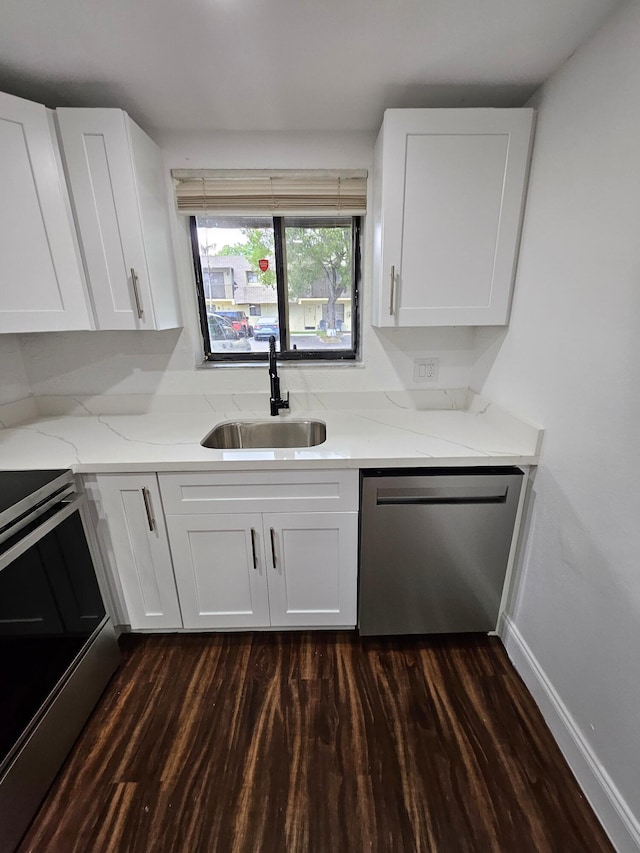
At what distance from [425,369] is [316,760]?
5.73 ft

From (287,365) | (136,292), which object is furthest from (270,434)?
(136,292)

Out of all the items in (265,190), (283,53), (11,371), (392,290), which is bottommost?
(11,371)

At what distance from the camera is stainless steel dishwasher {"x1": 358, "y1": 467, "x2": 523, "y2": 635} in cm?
135

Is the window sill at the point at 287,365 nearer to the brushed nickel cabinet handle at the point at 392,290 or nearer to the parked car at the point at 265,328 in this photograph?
the parked car at the point at 265,328

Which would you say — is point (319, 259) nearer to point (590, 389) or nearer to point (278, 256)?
point (278, 256)

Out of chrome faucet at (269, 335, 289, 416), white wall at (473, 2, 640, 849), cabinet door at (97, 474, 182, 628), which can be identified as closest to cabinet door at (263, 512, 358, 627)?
cabinet door at (97, 474, 182, 628)

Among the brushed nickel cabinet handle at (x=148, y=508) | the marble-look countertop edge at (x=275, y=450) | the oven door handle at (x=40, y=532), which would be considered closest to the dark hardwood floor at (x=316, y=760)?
the brushed nickel cabinet handle at (x=148, y=508)

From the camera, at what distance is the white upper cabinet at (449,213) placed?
1332 millimetres

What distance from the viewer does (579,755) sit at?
3.64 feet

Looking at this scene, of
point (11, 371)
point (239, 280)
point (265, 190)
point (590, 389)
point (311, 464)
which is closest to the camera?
point (590, 389)

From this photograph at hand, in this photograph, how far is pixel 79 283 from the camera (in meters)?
1.46

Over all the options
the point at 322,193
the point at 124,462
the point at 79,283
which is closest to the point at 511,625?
the point at 124,462

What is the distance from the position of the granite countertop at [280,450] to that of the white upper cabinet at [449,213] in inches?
19.3

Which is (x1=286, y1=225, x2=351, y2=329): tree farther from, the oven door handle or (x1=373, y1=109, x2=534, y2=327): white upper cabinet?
the oven door handle
